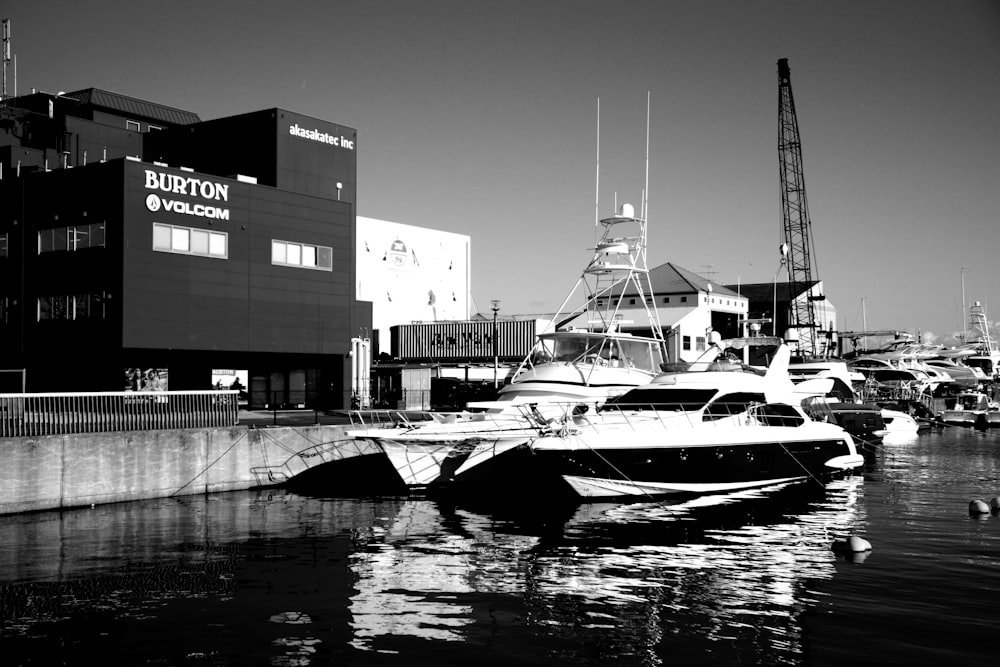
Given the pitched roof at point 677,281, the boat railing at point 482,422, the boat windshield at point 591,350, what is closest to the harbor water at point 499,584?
the boat railing at point 482,422

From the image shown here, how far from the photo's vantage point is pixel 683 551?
723 inches

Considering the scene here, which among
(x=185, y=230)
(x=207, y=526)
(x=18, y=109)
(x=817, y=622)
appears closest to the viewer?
(x=817, y=622)

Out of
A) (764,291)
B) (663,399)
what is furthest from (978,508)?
(764,291)

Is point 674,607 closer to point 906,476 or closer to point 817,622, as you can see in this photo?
point 817,622

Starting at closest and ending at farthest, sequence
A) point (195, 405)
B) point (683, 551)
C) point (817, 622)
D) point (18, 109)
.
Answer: point (817, 622) < point (683, 551) < point (195, 405) < point (18, 109)

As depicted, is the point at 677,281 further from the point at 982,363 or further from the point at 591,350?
the point at 591,350

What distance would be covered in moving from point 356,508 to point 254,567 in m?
7.42

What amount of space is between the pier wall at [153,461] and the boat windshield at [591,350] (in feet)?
23.9

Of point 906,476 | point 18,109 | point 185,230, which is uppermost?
point 18,109

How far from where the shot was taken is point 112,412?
85.1ft

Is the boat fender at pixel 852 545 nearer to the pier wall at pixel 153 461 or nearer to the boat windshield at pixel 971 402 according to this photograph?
the pier wall at pixel 153 461

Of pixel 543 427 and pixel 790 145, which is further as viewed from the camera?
pixel 790 145

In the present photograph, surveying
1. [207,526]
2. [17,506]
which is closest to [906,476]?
[207,526]

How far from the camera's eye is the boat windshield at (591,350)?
31328 mm
